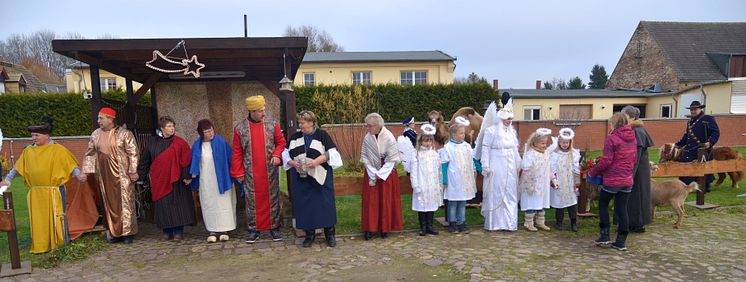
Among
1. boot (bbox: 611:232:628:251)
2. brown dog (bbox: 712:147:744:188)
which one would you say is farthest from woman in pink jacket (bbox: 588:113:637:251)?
brown dog (bbox: 712:147:744:188)

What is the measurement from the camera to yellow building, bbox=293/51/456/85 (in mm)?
25922

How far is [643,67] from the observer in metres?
30.2

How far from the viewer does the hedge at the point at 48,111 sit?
16438 mm

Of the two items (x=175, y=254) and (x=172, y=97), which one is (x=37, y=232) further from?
(x=172, y=97)

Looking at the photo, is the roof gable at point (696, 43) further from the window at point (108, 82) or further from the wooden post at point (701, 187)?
the window at point (108, 82)

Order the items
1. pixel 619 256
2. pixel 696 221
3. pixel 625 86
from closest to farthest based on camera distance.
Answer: pixel 619 256, pixel 696 221, pixel 625 86

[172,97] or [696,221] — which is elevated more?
[172,97]

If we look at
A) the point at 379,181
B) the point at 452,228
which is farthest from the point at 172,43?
the point at 452,228

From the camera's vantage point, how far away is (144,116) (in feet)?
23.2

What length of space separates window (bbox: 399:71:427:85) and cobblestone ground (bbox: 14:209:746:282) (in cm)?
2131

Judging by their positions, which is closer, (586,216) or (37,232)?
(37,232)

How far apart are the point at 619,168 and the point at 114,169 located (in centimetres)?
611

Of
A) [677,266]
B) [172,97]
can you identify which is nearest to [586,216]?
[677,266]

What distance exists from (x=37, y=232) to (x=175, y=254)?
5.56 feet
